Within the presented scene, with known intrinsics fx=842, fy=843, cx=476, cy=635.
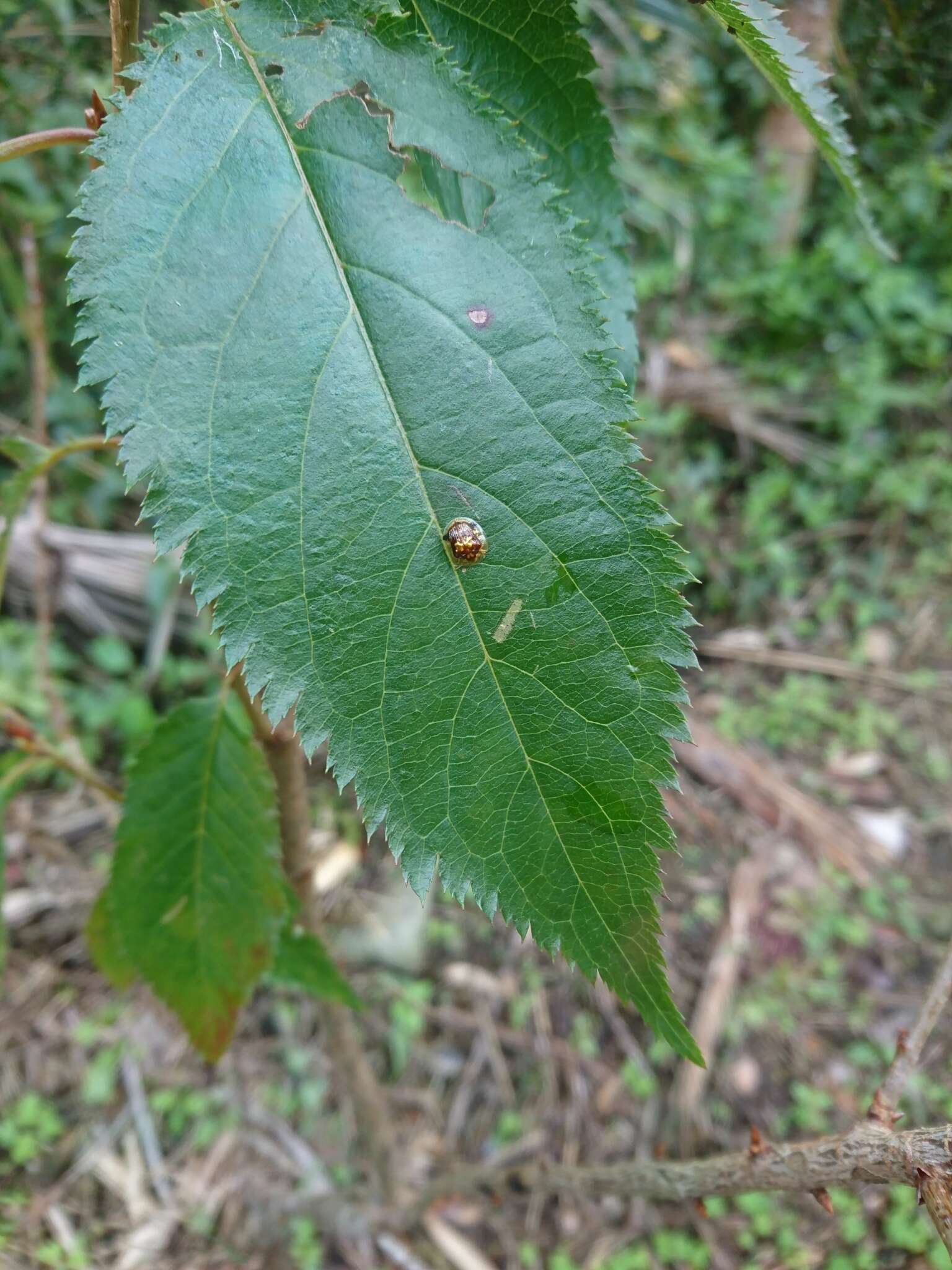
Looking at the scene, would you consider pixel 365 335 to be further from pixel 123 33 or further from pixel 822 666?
pixel 822 666

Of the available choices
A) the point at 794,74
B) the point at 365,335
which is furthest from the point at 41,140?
the point at 794,74

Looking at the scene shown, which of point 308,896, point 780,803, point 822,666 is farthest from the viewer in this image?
→ point 822,666

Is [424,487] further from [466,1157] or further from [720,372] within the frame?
[720,372]

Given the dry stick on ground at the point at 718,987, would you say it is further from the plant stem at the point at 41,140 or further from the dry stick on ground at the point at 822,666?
the plant stem at the point at 41,140

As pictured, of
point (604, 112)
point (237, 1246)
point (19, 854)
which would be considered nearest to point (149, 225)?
point (604, 112)

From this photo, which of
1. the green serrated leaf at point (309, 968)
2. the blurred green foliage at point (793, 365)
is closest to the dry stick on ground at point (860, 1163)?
the green serrated leaf at point (309, 968)

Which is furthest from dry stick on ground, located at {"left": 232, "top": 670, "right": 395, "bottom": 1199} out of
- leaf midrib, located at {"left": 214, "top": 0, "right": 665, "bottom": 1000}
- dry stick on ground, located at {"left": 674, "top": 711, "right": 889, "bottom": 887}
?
dry stick on ground, located at {"left": 674, "top": 711, "right": 889, "bottom": 887}

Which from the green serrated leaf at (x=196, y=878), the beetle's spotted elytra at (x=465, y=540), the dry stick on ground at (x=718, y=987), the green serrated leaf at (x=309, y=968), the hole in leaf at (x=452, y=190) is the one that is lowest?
the dry stick on ground at (x=718, y=987)
